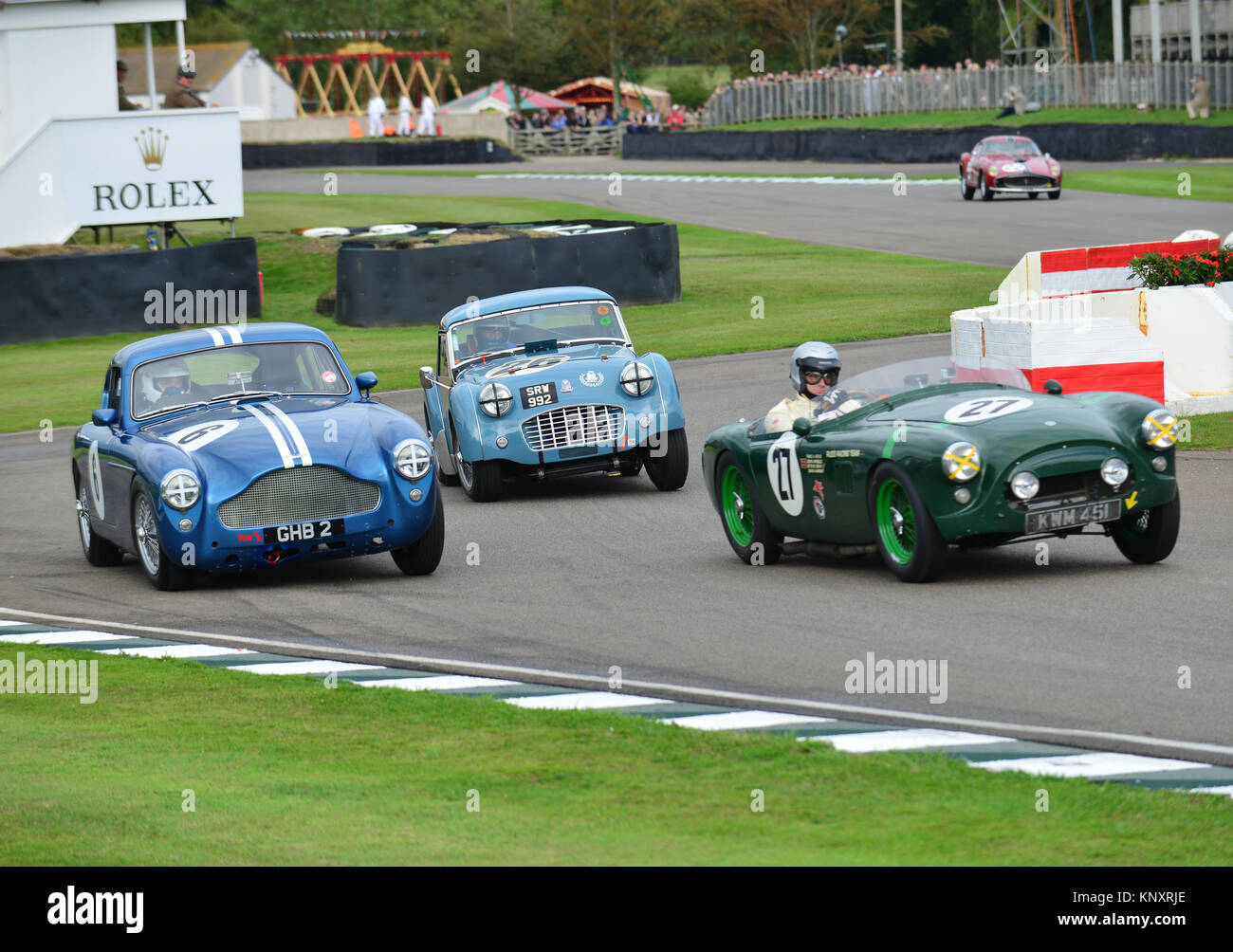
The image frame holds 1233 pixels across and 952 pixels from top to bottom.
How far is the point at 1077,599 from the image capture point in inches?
363

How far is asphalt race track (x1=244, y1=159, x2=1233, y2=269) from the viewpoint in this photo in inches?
1332

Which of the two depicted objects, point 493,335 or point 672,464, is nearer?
point 672,464

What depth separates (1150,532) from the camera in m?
9.93

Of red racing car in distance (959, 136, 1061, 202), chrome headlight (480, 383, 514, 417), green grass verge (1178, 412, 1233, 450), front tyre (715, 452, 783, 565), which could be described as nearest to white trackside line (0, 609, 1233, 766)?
front tyre (715, 452, 783, 565)

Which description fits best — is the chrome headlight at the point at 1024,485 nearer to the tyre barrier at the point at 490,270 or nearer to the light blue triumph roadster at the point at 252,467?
the light blue triumph roadster at the point at 252,467

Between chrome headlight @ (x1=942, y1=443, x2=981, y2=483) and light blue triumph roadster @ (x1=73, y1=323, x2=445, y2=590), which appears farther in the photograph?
light blue triumph roadster @ (x1=73, y1=323, x2=445, y2=590)

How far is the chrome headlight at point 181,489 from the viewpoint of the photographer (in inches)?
426

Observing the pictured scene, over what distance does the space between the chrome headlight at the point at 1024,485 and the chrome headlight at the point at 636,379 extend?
5184mm

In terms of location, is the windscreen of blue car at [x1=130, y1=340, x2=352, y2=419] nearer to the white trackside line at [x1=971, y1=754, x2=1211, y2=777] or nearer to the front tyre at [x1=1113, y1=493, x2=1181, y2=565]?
the front tyre at [x1=1113, y1=493, x2=1181, y2=565]

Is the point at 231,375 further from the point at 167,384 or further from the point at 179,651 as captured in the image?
the point at 179,651

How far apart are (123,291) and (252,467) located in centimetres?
1841

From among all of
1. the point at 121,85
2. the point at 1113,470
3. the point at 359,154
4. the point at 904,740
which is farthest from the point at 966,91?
the point at 904,740

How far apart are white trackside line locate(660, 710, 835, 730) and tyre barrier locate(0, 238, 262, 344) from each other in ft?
72.0
